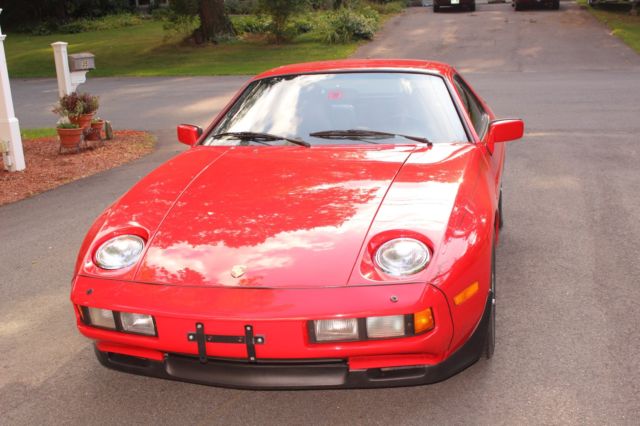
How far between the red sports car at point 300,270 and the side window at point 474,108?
25.0 inches

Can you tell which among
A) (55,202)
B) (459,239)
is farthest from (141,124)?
(459,239)

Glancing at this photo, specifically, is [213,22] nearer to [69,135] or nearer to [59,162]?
[69,135]

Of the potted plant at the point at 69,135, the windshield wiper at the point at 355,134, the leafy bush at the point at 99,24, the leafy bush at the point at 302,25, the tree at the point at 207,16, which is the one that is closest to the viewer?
the windshield wiper at the point at 355,134

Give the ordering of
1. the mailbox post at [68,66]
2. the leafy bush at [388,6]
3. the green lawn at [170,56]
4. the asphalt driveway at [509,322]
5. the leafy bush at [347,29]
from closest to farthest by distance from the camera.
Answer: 1. the asphalt driveway at [509,322]
2. the mailbox post at [68,66]
3. the green lawn at [170,56]
4. the leafy bush at [347,29]
5. the leafy bush at [388,6]

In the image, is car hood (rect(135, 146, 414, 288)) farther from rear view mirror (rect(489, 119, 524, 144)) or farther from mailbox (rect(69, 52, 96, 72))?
mailbox (rect(69, 52, 96, 72))

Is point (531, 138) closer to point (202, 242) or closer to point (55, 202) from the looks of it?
point (55, 202)

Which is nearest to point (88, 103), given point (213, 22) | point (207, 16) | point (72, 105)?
point (72, 105)

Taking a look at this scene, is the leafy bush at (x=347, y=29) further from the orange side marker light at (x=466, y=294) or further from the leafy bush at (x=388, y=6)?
the orange side marker light at (x=466, y=294)

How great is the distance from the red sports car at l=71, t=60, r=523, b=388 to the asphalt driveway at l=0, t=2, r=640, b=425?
0.28 m

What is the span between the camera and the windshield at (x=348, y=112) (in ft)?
13.9

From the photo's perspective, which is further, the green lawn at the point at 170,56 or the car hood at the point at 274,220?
the green lawn at the point at 170,56

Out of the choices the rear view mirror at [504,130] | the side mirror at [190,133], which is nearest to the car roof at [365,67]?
the rear view mirror at [504,130]

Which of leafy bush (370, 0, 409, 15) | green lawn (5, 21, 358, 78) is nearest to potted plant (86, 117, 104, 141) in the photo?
green lawn (5, 21, 358, 78)

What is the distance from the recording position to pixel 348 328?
9.10 ft
